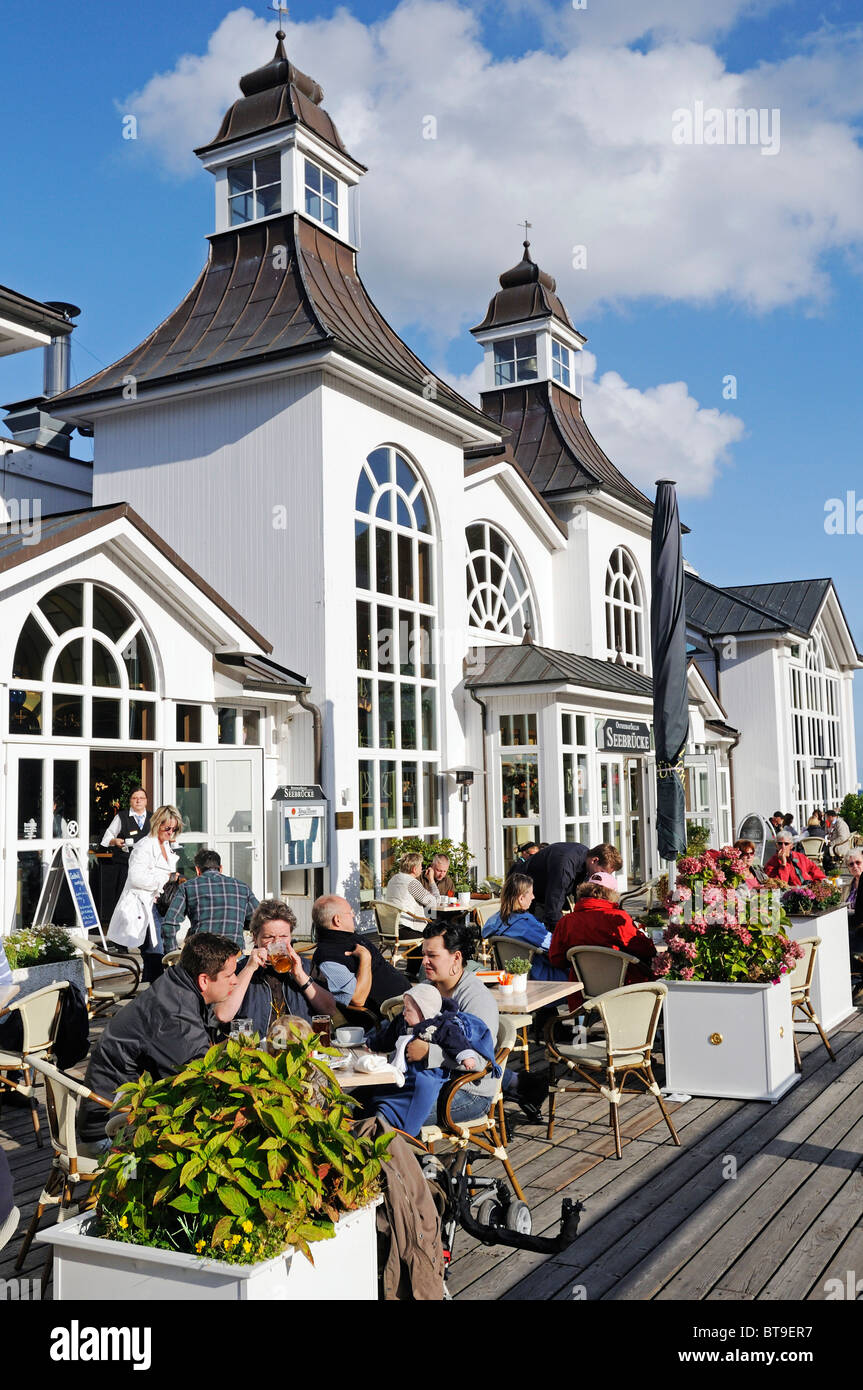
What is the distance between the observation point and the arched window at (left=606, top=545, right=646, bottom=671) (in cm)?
2236

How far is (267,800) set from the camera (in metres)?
13.8

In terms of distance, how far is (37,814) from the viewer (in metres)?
11.0

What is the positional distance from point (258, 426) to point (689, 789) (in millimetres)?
13102

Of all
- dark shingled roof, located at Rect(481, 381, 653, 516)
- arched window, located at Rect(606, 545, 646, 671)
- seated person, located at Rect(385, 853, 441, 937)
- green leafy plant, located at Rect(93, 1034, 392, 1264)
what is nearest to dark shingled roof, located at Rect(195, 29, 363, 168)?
dark shingled roof, located at Rect(481, 381, 653, 516)

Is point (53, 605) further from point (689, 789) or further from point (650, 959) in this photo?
point (689, 789)

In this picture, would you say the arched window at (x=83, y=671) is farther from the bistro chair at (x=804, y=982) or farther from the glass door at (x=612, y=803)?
the glass door at (x=612, y=803)

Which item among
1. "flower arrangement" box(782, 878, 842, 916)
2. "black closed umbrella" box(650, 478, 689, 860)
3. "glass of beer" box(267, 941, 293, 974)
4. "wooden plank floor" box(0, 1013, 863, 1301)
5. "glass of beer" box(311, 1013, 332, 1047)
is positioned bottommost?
"wooden plank floor" box(0, 1013, 863, 1301)

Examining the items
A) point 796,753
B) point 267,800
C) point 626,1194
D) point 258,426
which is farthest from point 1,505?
point 796,753

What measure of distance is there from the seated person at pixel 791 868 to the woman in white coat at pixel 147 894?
16.6ft

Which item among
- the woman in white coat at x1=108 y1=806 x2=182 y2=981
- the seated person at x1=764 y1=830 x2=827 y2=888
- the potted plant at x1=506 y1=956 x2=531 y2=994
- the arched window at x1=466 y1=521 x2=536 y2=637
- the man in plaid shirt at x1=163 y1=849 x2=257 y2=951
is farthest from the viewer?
the arched window at x1=466 y1=521 x2=536 y2=637

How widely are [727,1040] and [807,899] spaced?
243 centimetres

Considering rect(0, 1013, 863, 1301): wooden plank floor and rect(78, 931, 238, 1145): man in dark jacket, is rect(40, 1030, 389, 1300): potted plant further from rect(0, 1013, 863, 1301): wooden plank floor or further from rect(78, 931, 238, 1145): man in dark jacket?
rect(0, 1013, 863, 1301): wooden plank floor

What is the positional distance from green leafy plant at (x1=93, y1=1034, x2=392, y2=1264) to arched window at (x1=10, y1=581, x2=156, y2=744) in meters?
8.46

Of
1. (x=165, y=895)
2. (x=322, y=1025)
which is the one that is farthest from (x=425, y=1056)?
(x=165, y=895)
